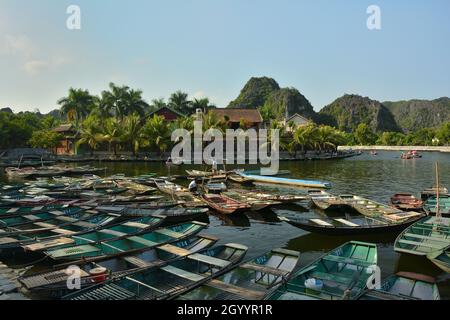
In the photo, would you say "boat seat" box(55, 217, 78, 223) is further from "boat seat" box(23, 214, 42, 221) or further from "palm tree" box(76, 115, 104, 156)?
"palm tree" box(76, 115, 104, 156)

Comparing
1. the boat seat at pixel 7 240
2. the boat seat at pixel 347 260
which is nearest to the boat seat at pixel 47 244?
the boat seat at pixel 7 240

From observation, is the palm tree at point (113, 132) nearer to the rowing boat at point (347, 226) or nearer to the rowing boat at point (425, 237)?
the rowing boat at point (347, 226)

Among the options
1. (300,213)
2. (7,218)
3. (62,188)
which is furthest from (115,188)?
(300,213)

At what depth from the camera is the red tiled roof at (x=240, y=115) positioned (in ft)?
260

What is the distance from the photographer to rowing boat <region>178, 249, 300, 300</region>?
34.2 ft

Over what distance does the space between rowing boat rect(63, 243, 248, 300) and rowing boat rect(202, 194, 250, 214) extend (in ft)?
23.5

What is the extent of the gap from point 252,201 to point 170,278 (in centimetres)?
1246

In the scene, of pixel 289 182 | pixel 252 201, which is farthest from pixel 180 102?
pixel 252 201

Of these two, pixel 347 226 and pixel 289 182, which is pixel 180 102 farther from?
pixel 347 226

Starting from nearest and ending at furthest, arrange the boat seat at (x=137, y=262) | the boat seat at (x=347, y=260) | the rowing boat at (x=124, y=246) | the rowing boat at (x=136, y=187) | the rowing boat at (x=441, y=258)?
the boat seat at (x=347, y=260), the boat seat at (x=137, y=262), the rowing boat at (x=441, y=258), the rowing boat at (x=124, y=246), the rowing boat at (x=136, y=187)

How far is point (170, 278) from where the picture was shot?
12.1 m

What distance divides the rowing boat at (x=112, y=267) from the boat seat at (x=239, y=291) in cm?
230

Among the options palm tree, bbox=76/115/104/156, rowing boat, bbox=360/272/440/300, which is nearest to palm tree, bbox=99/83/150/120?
palm tree, bbox=76/115/104/156

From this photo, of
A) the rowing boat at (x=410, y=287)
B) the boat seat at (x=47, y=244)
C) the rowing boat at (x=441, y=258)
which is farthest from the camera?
the boat seat at (x=47, y=244)
